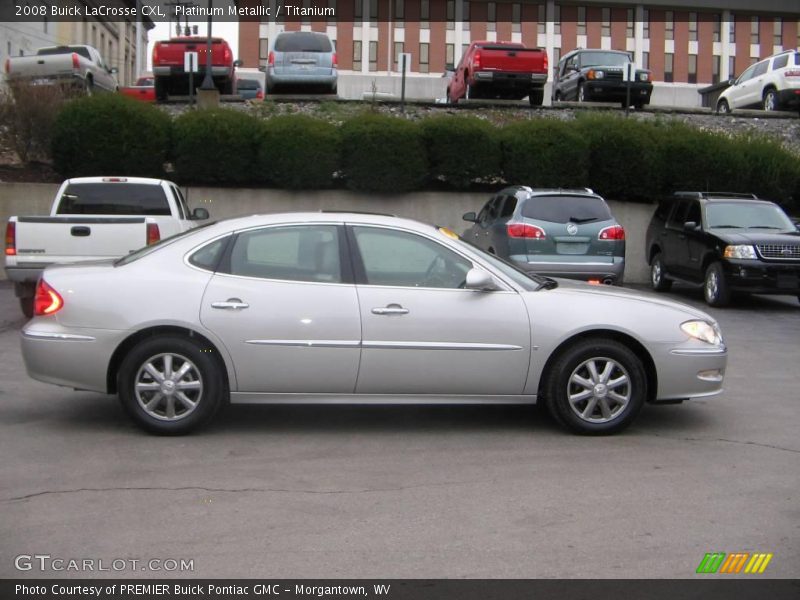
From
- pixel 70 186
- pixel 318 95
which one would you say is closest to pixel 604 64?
pixel 318 95

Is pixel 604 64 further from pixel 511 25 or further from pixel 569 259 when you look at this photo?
→ pixel 511 25

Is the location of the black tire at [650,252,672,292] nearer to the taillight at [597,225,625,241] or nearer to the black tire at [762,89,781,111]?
the taillight at [597,225,625,241]

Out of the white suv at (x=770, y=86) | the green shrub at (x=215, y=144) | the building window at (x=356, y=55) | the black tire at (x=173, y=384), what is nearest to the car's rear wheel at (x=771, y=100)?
the white suv at (x=770, y=86)

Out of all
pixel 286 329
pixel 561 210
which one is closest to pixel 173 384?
pixel 286 329

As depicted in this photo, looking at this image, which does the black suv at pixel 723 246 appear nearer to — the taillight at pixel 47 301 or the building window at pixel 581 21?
the taillight at pixel 47 301

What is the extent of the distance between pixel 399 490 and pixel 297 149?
12872mm

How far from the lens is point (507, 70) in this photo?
77.0 feet

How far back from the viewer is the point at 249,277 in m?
6.59

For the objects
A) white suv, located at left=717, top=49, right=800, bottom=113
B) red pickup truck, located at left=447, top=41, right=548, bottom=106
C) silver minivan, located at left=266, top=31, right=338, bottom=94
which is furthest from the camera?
white suv, located at left=717, top=49, right=800, bottom=113

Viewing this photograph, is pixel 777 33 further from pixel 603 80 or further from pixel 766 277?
pixel 766 277

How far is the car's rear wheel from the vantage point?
83.1 ft

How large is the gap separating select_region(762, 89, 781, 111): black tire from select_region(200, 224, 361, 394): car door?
21979 millimetres

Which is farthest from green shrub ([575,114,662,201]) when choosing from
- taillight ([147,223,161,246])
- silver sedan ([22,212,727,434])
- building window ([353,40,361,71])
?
building window ([353,40,361,71])
